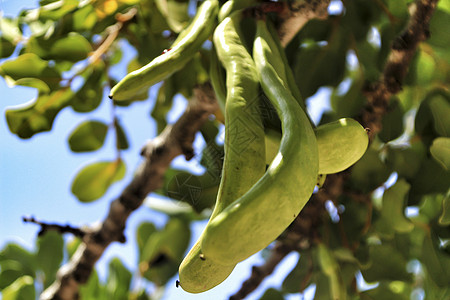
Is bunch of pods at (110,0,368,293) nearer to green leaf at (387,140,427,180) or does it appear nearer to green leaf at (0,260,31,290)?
green leaf at (387,140,427,180)

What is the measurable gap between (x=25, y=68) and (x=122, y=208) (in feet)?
0.89

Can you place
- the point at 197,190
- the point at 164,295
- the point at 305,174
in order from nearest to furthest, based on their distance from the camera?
the point at 305,174 → the point at 197,190 → the point at 164,295

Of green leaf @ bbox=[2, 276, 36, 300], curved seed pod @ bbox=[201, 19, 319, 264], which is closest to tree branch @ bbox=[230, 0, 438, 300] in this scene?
curved seed pod @ bbox=[201, 19, 319, 264]

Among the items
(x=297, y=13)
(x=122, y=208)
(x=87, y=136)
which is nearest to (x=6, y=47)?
(x=87, y=136)

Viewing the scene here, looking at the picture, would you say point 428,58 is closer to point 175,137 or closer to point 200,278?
point 175,137

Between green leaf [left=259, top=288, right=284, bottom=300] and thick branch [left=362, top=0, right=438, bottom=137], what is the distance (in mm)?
288

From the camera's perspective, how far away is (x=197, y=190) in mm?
644

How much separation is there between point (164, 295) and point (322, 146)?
69 centimetres

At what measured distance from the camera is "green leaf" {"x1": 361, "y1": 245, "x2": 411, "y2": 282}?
0.63 metres

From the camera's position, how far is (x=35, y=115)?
0.65 metres

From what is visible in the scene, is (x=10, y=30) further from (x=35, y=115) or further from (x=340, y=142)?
(x=340, y=142)

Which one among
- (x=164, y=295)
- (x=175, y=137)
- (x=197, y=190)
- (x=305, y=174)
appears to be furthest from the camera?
(x=164, y=295)

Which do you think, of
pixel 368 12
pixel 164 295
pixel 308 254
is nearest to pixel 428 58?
pixel 368 12

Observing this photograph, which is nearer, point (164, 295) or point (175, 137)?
point (175, 137)
